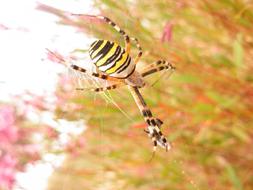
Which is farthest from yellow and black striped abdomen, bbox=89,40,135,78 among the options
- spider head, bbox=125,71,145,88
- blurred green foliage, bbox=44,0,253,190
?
blurred green foliage, bbox=44,0,253,190

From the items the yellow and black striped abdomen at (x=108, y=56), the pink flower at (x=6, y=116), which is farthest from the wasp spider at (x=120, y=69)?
the pink flower at (x=6, y=116)

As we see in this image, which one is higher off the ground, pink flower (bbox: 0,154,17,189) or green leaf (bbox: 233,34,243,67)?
green leaf (bbox: 233,34,243,67)

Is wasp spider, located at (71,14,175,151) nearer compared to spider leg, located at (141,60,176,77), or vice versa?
wasp spider, located at (71,14,175,151)

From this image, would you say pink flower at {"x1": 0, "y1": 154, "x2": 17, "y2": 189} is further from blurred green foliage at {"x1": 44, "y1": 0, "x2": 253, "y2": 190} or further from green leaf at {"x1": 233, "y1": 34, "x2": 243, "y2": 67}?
green leaf at {"x1": 233, "y1": 34, "x2": 243, "y2": 67}

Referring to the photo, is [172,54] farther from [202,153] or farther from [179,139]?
[202,153]

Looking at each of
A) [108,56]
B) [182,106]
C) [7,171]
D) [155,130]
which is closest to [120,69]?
[108,56]

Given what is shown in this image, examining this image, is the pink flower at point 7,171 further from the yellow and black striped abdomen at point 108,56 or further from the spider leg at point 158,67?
the yellow and black striped abdomen at point 108,56
